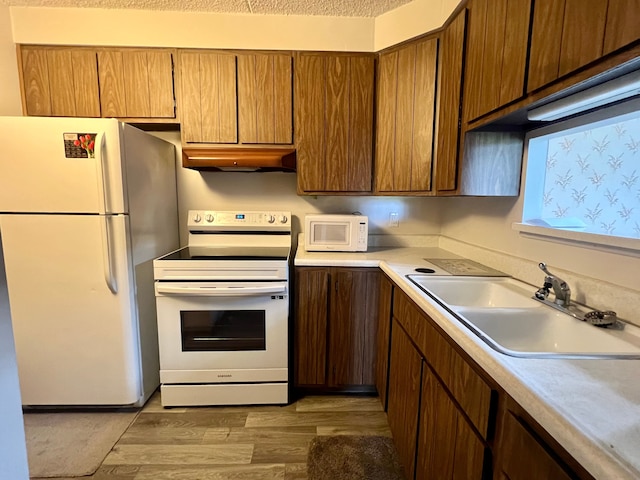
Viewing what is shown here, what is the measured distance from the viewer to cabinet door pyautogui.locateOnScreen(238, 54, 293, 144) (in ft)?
6.52

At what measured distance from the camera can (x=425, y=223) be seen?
251cm

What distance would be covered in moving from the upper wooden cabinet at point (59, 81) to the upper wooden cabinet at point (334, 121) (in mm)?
1326

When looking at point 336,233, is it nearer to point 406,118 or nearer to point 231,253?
point 231,253

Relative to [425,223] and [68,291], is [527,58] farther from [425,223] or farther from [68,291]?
[68,291]

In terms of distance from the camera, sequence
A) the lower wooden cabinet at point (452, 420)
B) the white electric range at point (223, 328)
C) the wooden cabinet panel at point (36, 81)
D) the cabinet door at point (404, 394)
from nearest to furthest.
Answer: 1. the lower wooden cabinet at point (452, 420)
2. the cabinet door at point (404, 394)
3. the white electric range at point (223, 328)
4. the wooden cabinet panel at point (36, 81)

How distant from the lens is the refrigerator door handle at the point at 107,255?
168 centimetres

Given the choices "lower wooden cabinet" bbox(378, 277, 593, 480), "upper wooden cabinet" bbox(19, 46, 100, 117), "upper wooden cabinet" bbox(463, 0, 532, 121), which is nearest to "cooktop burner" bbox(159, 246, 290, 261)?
"lower wooden cabinet" bbox(378, 277, 593, 480)

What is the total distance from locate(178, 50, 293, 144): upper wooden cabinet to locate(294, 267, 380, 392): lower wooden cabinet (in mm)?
995

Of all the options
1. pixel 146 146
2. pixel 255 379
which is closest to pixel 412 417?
pixel 255 379

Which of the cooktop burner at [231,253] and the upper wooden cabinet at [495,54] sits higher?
the upper wooden cabinet at [495,54]

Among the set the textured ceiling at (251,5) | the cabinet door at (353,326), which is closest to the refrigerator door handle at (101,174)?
the textured ceiling at (251,5)

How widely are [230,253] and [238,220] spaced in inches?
13.0

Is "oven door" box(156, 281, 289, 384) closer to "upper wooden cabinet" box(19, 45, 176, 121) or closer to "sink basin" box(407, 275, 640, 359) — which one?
"sink basin" box(407, 275, 640, 359)

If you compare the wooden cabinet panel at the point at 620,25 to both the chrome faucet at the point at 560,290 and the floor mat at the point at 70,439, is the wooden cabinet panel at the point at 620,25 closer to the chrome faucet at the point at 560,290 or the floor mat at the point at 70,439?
the chrome faucet at the point at 560,290
